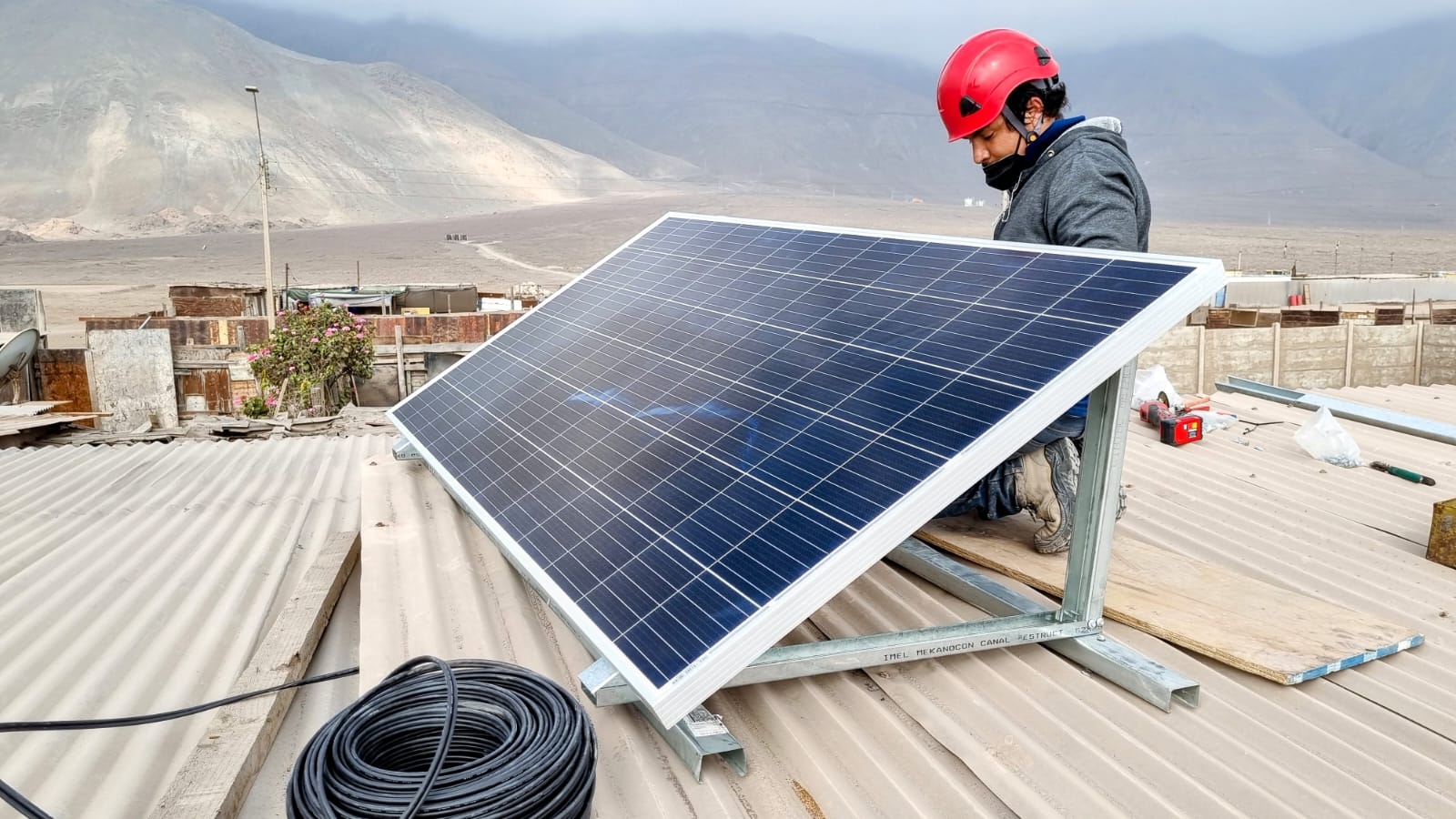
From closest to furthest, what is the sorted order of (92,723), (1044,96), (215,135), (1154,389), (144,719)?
1. (92,723)
2. (144,719)
3. (1044,96)
4. (1154,389)
5. (215,135)

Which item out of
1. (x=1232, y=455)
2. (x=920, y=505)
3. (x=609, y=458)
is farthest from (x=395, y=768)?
(x=1232, y=455)

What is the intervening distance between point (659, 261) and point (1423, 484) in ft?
17.0

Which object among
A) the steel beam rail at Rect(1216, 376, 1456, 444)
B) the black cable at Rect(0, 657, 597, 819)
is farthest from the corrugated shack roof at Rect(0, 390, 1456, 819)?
the steel beam rail at Rect(1216, 376, 1456, 444)

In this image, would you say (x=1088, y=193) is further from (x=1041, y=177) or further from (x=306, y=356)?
(x=306, y=356)

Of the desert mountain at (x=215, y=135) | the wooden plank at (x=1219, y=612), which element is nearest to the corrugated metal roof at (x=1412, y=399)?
the wooden plank at (x=1219, y=612)

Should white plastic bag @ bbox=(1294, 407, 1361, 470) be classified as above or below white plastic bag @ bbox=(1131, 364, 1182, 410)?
below

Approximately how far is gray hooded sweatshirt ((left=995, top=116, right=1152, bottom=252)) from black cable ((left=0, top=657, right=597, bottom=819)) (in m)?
2.98

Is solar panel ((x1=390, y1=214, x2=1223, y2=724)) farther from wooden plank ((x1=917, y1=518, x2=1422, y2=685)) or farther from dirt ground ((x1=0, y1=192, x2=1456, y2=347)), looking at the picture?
dirt ground ((x1=0, y1=192, x2=1456, y2=347))

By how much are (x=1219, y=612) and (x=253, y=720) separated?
3.62 m

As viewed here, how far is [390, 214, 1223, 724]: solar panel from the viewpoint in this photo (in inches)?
110

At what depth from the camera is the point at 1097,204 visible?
4.22 m

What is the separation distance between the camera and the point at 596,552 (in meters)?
3.36

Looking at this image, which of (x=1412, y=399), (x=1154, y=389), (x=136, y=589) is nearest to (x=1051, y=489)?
(x=1154, y=389)

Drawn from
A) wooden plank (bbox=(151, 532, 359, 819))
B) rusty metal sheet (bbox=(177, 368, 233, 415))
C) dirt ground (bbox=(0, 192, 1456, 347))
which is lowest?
rusty metal sheet (bbox=(177, 368, 233, 415))
